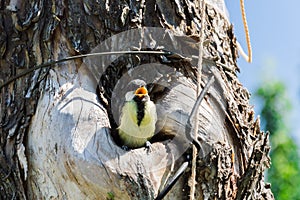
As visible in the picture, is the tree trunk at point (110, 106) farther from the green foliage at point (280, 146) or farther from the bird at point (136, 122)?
the green foliage at point (280, 146)

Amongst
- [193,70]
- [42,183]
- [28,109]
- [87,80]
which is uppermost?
[193,70]

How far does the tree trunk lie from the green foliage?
5417 mm

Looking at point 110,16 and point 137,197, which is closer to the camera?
point 137,197

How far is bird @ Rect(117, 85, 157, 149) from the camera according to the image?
134cm

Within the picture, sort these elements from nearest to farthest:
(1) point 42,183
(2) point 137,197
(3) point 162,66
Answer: (2) point 137,197 < (1) point 42,183 < (3) point 162,66

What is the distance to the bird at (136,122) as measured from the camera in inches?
52.8

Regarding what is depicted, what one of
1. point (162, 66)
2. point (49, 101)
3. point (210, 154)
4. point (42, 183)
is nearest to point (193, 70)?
point (162, 66)

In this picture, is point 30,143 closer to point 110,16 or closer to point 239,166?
point 110,16

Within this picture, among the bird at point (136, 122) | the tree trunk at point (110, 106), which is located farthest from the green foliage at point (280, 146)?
the bird at point (136, 122)

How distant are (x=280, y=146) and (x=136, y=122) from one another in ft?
19.7

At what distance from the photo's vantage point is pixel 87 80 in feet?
4.58

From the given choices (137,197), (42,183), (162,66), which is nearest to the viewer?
(137,197)

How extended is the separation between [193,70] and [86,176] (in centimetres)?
43

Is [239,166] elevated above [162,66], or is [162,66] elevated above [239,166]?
[162,66]
